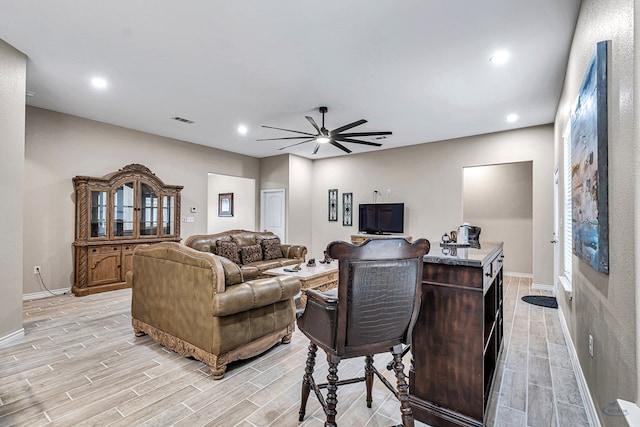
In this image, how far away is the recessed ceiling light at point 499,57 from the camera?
A: 3051 millimetres

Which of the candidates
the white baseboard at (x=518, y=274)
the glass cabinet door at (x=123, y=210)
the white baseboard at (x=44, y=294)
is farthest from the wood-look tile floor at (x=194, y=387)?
the white baseboard at (x=518, y=274)

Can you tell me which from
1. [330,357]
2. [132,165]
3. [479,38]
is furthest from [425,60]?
[132,165]

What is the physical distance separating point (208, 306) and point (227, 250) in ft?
9.48

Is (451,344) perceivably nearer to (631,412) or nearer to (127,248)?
(631,412)

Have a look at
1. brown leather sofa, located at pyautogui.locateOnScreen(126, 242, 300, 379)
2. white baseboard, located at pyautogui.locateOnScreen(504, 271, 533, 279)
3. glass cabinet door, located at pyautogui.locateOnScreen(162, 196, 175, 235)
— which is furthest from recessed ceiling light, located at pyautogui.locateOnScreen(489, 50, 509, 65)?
glass cabinet door, located at pyautogui.locateOnScreen(162, 196, 175, 235)

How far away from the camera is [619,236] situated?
1.31 m

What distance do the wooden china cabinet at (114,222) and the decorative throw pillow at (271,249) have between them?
1.91 meters

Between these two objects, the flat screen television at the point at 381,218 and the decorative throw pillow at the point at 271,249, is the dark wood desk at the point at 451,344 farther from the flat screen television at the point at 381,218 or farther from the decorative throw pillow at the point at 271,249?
the flat screen television at the point at 381,218

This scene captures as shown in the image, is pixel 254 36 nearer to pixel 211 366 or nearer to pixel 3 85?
pixel 3 85

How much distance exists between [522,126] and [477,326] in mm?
5172

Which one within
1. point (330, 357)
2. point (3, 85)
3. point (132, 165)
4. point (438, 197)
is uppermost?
point (3, 85)

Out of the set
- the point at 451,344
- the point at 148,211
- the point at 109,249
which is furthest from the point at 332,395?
the point at 148,211

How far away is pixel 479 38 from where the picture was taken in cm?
282

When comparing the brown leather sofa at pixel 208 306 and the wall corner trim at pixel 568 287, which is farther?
the wall corner trim at pixel 568 287
